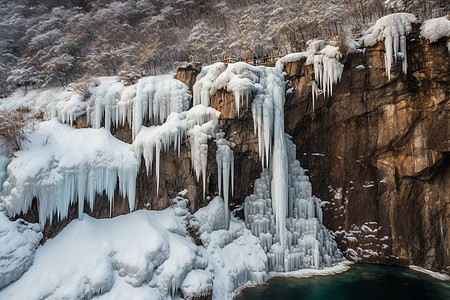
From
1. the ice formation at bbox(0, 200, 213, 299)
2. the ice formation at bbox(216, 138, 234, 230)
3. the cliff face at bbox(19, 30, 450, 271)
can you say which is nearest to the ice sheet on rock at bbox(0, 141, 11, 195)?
the ice formation at bbox(0, 200, 213, 299)

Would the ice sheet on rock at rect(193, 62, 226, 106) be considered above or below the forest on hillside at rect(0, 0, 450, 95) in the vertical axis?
below

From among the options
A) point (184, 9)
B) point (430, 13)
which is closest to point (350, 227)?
point (430, 13)

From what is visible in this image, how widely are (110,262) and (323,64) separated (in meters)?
12.3

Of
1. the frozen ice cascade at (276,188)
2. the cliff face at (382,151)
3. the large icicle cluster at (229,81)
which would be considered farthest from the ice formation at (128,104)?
the cliff face at (382,151)

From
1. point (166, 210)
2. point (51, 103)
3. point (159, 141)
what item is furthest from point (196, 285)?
point (51, 103)

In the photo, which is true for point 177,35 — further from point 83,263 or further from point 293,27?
point 83,263

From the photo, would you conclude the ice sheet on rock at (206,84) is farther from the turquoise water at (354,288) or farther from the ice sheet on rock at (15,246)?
the turquoise water at (354,288)

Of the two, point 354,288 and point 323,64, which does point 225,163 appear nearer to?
point 323,64

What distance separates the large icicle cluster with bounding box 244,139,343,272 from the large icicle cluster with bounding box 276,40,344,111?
4.07 metres

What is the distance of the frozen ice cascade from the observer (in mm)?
12109

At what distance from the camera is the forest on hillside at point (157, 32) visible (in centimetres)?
1756

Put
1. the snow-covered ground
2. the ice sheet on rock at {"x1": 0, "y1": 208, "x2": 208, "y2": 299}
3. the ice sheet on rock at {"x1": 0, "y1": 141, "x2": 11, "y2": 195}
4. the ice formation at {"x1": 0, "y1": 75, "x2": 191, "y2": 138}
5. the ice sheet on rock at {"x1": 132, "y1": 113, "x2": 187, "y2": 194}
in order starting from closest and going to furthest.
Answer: the ice sheet on rock at {"x1": 0, "y1": 208, "x2": 208, "y2": 299} < the snow-covered ground < the ice sheet on rock at {"x1": 0, "y1": 141, "x2": 11, "y2": 195} < the ice sheet on rock at {"x1": 132, "y1": 113, "x2": 187, "y2": 194} < the ice formation at {"x1": 0, "y1": 75, "x2": 191, "y2": 138}

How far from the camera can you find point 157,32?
2448 centimetres

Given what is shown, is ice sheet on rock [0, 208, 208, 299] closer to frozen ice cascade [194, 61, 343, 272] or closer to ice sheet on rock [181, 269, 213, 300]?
ice sheet on rock [181, 269, 213, 300]
